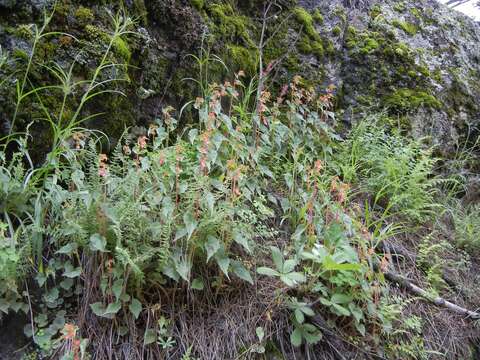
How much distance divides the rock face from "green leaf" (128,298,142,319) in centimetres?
129

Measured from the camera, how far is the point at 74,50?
261cm

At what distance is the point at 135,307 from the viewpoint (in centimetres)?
197

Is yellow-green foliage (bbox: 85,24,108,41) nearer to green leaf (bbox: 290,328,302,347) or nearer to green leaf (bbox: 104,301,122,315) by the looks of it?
green leaf (bbox: 104,301,122,315)

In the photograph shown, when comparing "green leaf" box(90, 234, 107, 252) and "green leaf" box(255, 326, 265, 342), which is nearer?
"green leaf" box(90, 234, 107, 252)

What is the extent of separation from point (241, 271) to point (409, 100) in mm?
3022

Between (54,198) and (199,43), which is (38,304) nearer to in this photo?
(54,198)

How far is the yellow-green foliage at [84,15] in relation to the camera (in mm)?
2664

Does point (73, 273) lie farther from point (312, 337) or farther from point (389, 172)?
point (389, 172)

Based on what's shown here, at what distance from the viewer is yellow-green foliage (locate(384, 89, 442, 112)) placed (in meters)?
4.17

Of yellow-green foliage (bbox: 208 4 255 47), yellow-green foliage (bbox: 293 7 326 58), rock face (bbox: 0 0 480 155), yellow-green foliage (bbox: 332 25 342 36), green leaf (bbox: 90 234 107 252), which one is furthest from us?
yellow-green foliage (bbox: 332 25 342 36)

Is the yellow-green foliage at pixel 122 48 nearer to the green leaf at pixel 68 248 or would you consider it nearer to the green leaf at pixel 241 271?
the green leaf at pixel 68 248

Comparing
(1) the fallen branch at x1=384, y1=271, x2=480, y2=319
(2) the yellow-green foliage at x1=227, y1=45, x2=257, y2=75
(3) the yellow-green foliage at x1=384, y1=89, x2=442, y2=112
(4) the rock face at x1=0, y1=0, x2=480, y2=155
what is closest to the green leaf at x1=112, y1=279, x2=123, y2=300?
(4) the rock face at x1=0, y1=0, x2=480, y2=155

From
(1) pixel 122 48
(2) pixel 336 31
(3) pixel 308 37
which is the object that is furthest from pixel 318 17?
(1) pixel 122 48

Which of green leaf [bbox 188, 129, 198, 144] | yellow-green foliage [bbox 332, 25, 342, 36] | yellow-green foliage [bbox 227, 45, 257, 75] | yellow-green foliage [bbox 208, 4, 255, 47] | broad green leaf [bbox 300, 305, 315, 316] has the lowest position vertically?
broad green leaf [bbox 300, 305, 315, 316]
